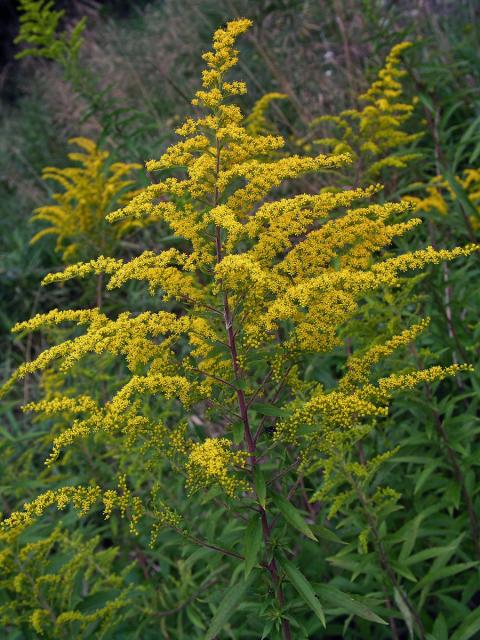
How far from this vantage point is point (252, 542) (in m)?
2.22

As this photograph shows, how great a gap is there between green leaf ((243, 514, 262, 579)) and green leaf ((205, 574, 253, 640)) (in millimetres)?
151

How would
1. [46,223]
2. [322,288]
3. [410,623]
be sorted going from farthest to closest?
[46,223] → [410,623] → [322,288]

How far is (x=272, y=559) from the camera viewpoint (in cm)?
240

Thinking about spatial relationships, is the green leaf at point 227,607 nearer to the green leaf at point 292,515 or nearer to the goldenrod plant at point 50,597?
the green leaf at point 292,515

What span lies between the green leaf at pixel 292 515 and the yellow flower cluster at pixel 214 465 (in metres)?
0.14

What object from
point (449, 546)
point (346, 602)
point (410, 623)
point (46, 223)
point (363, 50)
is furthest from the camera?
point (46, 223)

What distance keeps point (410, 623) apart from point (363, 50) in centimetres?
687

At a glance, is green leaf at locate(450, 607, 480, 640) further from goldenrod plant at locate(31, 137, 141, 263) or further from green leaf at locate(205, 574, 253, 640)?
goldenrod plant at locate(31, 137, 141, 263)

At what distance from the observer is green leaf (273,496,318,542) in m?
2.18

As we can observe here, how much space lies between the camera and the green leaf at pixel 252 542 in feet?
7.01

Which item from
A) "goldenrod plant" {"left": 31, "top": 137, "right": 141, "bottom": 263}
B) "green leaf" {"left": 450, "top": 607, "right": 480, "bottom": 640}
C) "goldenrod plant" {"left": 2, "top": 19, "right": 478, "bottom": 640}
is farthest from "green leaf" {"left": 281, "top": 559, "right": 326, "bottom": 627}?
"goldenrod plant" {"left": 31, "top": 137, "right": 141, "bottom": 263}

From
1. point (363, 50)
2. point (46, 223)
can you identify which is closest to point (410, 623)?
point (363, 50)

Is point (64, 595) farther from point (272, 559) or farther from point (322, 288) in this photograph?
point (322, 288)

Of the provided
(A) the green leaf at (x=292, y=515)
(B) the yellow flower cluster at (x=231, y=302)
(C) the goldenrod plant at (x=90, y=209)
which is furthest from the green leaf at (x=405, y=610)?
(C) the goldenrod plant at (x=90, y=209)
